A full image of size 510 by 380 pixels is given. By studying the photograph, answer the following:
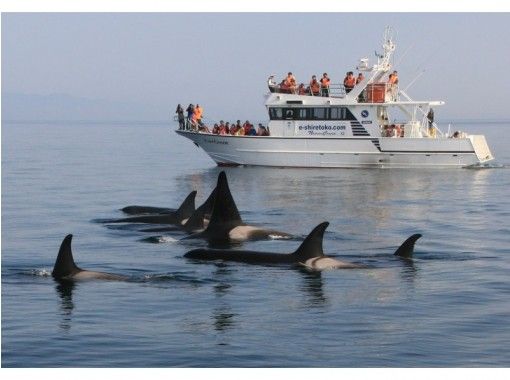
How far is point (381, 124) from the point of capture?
50.0 m

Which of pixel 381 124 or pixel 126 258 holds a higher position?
pixel 381 124

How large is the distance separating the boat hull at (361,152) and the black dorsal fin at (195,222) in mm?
25024

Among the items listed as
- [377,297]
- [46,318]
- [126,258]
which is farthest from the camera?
[126,258]

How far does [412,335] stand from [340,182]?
29.6m

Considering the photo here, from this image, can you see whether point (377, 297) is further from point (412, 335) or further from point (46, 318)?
point (46, 318)

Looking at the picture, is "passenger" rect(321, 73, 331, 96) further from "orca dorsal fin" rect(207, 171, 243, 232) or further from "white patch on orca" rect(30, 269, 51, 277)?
"white patch on orca" rect(30, 269, 51, 277)

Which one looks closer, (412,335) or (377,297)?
(412,335)

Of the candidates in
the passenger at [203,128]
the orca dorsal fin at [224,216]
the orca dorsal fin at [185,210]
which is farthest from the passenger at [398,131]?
the orca dorsal fin at [224,216]

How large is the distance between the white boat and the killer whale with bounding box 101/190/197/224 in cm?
2201

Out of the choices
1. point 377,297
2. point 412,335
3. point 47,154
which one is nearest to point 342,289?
point 377,297

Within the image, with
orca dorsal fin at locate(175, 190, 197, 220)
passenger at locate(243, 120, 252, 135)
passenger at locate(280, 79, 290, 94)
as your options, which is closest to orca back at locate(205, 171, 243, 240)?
orca dorsal fin at locate(175, 190, 197, 220)

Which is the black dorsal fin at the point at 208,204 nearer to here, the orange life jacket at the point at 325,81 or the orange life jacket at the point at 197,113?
the orange life jacket at the point at 325,81

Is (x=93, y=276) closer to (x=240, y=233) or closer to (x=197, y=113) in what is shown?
(x=240, y=233)

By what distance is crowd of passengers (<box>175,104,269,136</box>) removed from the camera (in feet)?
172
